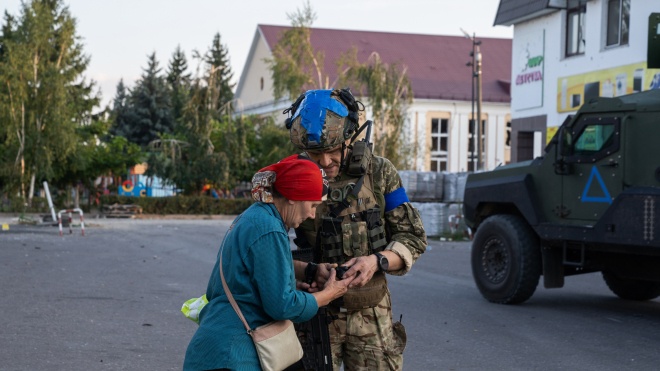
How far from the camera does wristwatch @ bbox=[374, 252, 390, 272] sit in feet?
13.8

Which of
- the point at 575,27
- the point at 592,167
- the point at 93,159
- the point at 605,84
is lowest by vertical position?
the point at 592,167

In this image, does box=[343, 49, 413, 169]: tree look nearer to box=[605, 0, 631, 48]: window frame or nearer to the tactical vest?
box=[605, 0, 631, 48]: window frame

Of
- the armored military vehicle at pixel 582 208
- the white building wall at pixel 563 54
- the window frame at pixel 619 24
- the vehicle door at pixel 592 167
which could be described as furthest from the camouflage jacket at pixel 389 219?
the window frame at pixel 619 24

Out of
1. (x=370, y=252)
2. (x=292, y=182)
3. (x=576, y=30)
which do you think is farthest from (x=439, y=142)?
(x=292, y=182)

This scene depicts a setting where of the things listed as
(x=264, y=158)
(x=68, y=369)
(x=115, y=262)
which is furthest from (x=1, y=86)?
(x=68, y=369)

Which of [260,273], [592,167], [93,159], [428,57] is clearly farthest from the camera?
[428,57]

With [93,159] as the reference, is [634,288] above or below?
below

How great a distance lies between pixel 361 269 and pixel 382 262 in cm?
15

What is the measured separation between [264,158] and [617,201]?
40.0 meters

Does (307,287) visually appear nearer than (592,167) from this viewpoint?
Yes

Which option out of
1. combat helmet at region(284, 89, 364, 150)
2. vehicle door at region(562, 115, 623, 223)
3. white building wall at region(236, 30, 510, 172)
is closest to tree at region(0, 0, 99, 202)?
white building wall at region(236, 30, 510, 172)

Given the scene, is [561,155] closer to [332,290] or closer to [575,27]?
[332,290]

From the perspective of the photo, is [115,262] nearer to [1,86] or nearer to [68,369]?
[68,369]

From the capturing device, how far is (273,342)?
3691 millimetres
